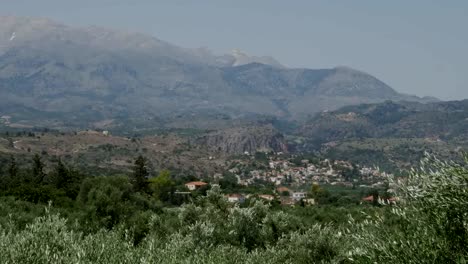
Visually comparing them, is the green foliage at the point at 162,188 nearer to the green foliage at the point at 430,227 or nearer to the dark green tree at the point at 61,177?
the dark green tree at the point at 61,177

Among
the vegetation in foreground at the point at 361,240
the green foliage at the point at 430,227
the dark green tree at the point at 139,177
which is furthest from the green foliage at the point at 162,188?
the green foliage at the point at 430,227

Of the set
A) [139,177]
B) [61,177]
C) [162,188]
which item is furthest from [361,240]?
[162,188]

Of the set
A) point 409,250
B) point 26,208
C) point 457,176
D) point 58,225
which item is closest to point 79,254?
point 58,225

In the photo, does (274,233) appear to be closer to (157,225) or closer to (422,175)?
Answer: (157,225)

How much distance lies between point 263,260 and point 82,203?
5152cm

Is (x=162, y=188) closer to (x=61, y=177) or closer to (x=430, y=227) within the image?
(x=61, y=177)

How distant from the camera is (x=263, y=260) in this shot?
104ft

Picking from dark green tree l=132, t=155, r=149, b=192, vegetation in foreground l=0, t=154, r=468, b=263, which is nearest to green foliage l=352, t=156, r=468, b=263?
vegetation in foreground l=0, t=154, r=468, b=263

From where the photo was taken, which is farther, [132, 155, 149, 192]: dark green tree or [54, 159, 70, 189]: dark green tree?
[132, 155, 149, 192]: dark green tree

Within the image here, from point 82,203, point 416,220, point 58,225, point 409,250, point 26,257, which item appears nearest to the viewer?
point 409,250

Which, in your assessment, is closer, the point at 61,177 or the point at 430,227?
the point at 430,227

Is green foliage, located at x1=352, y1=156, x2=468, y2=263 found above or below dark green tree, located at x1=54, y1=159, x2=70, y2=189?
above

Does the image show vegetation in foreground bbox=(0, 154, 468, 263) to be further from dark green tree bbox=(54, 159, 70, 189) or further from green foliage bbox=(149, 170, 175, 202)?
green foliage bbox=(149, 170, 175, 202)

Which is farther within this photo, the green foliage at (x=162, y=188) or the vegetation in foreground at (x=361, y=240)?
the green foliage at (x=162, y=188)
